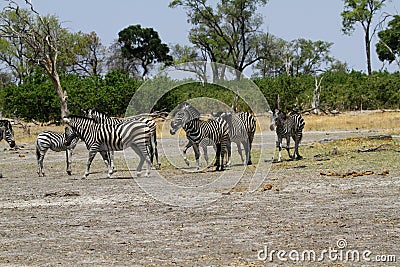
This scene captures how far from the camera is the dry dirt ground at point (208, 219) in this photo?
25.7 feet

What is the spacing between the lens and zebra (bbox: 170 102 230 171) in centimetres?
1689

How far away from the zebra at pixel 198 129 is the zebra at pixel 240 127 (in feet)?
1.57

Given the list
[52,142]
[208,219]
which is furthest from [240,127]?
[208,219]

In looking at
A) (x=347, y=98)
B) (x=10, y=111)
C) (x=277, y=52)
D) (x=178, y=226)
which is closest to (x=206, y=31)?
(x=277, y=52)

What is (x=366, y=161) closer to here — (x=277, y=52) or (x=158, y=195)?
(x=158, y=195)

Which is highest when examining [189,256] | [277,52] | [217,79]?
[277,52]

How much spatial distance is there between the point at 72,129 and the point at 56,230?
7702 mm

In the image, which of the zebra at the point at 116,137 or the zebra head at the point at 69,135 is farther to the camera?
the zebra head at the point at 69,135

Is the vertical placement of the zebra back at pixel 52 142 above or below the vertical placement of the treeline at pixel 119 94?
below

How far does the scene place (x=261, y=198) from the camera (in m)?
12.3

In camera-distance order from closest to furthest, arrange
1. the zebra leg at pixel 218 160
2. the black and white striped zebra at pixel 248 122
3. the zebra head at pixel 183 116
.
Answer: the zebra leg at pixel 218 160
the zebra head at pixel 183 116
the black and white striped zebra at pixel 248 122

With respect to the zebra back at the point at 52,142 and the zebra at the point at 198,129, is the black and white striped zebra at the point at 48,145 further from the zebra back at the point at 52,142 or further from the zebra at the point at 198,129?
the zebra at the point at 198,129

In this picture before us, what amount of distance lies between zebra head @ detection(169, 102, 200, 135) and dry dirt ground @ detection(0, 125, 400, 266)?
1.09m

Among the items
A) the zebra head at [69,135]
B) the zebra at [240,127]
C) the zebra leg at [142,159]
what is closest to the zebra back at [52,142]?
the zebra head at [69,135]
